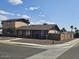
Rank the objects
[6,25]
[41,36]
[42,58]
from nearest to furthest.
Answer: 1. [42,58]
2. [41,36]
3. [6,25]

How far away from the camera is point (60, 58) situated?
13312 millimetres

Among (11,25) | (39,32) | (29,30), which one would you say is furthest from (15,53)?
(11,25)

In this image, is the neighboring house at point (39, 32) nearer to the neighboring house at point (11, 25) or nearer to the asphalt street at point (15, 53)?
the neighboring house at point (11, 25)

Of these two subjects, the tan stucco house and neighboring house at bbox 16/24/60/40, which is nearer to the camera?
neighboring house at bbox 16/24/60/40

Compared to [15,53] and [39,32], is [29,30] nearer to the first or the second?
[39,32]

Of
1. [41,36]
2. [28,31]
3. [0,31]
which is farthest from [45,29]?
[0,31]

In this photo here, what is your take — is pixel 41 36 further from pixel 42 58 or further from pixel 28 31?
pixel 42 58

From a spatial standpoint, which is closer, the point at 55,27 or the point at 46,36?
the point at 46,36

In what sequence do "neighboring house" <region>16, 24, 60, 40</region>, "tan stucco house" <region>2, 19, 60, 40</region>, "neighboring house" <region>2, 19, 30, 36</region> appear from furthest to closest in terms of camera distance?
"neighboring house" <region>2, 19, 30, 36</region>, "tan stucco house" <region>2, 19, 60, 40</region>, "neighboring house" <region>16, 24, 60, 40</region>

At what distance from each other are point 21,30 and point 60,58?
117ft

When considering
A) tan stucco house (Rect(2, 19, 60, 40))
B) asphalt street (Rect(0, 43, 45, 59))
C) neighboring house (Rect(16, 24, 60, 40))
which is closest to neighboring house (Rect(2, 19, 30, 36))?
tan stucco house (Rect(2, 19, 60, 40))

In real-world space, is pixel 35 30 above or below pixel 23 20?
below

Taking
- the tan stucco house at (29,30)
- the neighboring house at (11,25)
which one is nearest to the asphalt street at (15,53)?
the tan stucco house at (29,30)

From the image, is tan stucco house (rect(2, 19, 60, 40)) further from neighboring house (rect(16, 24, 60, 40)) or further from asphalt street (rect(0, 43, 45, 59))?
asphalt street (rect(0, 43, 45, 59))
